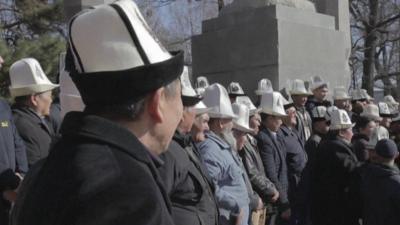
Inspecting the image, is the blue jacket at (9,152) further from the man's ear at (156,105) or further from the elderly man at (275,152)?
the man's ear at (156,105)

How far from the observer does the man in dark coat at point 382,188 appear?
5734 mm

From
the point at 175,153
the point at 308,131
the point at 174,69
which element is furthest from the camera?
the point at 308,131

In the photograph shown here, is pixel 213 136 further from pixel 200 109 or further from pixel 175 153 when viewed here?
pixel 175 153

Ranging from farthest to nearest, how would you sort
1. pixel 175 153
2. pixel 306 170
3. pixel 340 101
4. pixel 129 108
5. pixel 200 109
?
pixel 340 101
pixel 306 170
pixel 200 109
pixel 175 153
pixel 129 108

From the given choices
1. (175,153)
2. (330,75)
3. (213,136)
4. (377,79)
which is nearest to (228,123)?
(213,136)

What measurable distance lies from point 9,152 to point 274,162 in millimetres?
3023

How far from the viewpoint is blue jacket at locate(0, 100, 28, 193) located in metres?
4.44

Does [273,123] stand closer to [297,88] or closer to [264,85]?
[264,85]

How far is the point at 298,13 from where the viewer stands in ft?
32.6

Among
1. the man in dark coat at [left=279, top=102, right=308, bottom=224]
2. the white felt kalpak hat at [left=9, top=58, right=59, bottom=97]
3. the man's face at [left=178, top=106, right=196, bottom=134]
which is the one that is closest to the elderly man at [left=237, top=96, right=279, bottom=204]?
the man in dark coat at [left=279, top=102, right=308, bottom=224]

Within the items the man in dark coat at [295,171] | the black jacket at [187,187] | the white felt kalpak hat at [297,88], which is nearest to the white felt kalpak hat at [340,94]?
the white felt kalpak hat at [297,88]

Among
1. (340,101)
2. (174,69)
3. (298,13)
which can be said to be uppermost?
(298,13)

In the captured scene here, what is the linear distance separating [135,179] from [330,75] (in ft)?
30.7

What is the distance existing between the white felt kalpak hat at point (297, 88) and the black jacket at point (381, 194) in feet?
9.66
